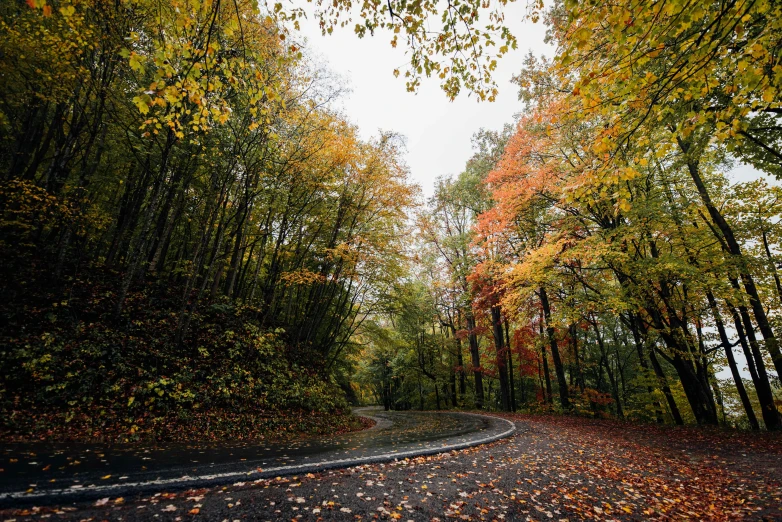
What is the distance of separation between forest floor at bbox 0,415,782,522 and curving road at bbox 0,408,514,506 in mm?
187

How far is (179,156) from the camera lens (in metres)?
9.87

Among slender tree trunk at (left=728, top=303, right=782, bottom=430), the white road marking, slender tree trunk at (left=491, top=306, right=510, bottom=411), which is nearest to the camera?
the white road marking

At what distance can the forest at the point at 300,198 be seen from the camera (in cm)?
379

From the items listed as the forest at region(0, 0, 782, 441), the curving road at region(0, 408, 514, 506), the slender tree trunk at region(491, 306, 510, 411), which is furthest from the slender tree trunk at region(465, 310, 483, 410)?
the curving road at region(0, 408, 514, 506)

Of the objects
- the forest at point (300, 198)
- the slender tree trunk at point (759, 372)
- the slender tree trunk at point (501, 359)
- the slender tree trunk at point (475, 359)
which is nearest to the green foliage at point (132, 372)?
the forest at point (300, 198)

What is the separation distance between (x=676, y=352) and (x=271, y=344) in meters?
13.7

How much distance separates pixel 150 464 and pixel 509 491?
5.15m

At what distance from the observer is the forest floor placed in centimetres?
334

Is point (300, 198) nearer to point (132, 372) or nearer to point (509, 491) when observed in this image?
point (132, 372)

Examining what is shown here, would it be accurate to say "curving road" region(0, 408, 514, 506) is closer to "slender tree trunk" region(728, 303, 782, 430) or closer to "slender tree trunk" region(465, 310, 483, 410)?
"slender tree trunk" region(728, 303, 782, 430)

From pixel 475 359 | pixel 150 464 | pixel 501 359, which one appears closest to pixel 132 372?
pixel 150 464

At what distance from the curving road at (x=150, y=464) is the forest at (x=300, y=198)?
150cm

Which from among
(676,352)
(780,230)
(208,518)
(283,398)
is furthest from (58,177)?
(780,230)

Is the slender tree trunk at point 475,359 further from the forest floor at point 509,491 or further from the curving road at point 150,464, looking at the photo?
the curving road at point 150,464
